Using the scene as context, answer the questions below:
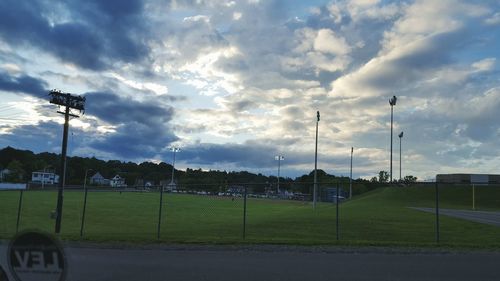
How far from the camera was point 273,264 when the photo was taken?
11.1 m

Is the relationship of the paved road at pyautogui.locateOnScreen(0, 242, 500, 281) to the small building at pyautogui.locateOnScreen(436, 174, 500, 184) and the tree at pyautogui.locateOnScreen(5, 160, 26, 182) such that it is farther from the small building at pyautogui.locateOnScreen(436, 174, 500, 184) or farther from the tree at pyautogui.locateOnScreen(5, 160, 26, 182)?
the tree at pyautogui.locateOnScreen(5, 160, 26, 182)

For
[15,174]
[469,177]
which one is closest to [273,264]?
[469,177]

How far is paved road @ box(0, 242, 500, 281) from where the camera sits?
9508mm

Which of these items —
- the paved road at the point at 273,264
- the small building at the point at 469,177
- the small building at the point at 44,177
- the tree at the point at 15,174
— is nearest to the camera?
the paved road at the point at 273,264

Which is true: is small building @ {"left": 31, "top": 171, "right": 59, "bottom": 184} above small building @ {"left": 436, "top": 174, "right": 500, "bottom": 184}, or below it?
below

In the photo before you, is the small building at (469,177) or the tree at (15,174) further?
the tree at (15,174)

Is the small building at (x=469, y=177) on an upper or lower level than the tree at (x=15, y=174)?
upper

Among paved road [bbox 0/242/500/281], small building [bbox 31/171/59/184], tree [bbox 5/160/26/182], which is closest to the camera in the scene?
paved road [bbox 0/242/500/281]

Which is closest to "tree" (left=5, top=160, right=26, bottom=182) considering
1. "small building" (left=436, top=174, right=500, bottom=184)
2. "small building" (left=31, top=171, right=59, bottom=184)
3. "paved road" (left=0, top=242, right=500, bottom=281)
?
"small building" (left=31, top=171, right=59, bottom=184)

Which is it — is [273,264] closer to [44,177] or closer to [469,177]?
[469,177]

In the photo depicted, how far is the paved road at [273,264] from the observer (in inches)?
374

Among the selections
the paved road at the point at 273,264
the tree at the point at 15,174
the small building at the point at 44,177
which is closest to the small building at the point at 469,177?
the paved road at the point at 273,264

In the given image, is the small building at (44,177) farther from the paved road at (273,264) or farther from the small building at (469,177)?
the paved road at (273,264)

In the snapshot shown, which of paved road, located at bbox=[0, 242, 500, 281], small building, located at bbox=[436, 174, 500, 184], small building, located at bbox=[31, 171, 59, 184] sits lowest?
paved road, located at bbox=[0, 242, 500, 281]
